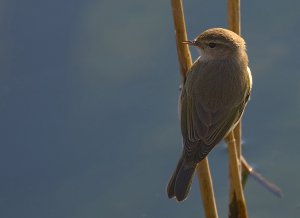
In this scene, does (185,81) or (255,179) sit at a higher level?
(185,81)

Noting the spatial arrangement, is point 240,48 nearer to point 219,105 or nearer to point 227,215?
point 219,105

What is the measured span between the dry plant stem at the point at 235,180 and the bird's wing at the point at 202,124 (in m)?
0.09

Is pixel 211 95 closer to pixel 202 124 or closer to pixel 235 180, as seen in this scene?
pixel 202 124

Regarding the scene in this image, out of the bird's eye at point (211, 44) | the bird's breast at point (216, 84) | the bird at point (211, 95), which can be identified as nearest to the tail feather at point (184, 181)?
the bird at point (211, 95)

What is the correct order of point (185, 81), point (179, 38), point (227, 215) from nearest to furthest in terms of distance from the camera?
point (179, 38) < point (185, 81) < point (227, 215)

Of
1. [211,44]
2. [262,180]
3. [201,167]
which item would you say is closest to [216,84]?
[211,44]

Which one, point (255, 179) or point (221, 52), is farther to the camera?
point (255, 179)

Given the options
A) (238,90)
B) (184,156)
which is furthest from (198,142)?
(238,90)

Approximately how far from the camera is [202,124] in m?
5.66

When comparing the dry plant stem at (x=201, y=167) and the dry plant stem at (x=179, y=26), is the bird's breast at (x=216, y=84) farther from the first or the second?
the dry plant stem at (x=179, y=26)

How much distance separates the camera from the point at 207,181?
17.6ft

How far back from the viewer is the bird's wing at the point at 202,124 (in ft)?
18.1

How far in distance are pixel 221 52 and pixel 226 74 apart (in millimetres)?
153

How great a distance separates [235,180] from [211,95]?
0.59m
